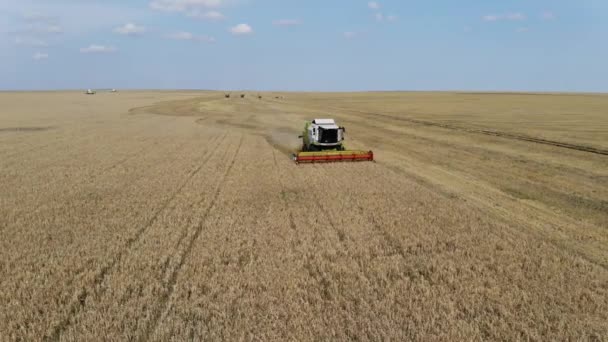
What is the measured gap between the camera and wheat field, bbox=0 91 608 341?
611cm

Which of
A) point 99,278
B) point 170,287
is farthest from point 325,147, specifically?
point 99,278

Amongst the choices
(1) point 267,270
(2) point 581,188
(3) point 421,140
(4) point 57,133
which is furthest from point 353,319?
(4) point 57,133

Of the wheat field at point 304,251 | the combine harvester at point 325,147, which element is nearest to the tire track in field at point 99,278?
the wheat field at point 304,251

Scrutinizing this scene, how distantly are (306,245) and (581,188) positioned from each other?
38.4ft

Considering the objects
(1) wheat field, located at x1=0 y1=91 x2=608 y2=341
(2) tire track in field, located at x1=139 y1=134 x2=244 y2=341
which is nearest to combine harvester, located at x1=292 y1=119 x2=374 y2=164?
(1) wheat field, located at x1=0 y1=91 x2=608 y2=341

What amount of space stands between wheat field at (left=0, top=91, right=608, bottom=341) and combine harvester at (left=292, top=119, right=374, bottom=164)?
736 mm

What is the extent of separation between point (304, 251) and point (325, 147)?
12.6 m

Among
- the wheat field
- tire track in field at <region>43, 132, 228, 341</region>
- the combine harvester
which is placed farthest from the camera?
the combine harvester

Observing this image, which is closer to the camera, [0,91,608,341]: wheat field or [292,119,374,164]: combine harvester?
[0,91,608,341]: wheat field

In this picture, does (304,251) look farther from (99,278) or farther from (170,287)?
(99,278)

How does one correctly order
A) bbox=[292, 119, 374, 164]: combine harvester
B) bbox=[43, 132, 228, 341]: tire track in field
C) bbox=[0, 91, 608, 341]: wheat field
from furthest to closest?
bbox=[292, 119, 374, 164]: combine harvester
bbox=[0, 91, 608, 341]: wheat field
bbox=[43, 132, 228, 341]: tire track in field

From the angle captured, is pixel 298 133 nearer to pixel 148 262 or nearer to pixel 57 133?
pixel 57 133

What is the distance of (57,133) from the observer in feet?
101

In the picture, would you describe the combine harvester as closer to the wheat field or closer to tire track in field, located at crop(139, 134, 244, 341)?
the wheat field
